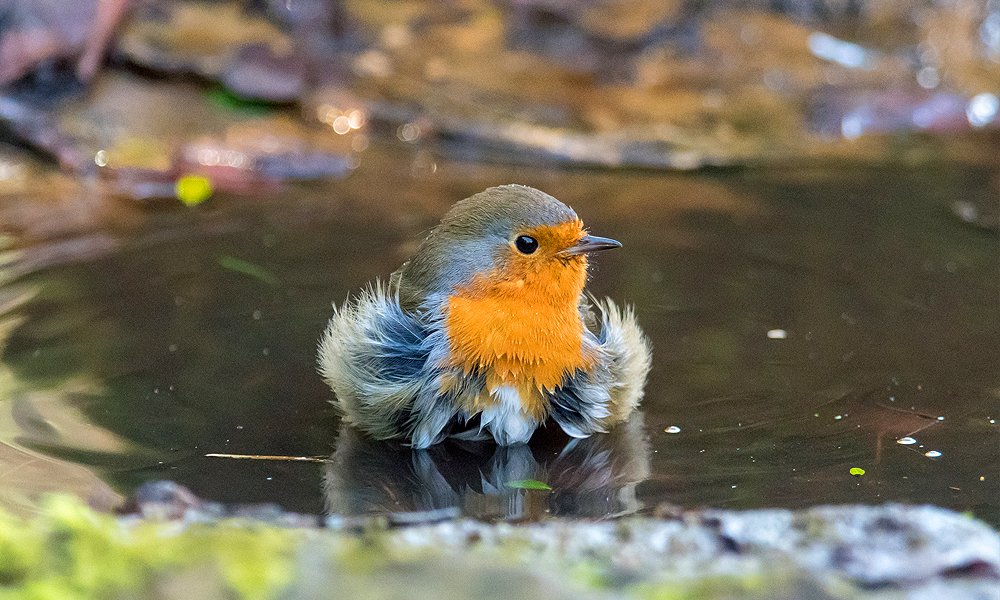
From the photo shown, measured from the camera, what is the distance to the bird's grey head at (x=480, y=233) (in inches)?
148

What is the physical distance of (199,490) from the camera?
11.1ft

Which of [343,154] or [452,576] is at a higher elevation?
[343,154]

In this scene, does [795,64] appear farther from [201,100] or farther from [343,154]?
[201,100]

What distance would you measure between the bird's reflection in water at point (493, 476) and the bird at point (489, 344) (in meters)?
0.05

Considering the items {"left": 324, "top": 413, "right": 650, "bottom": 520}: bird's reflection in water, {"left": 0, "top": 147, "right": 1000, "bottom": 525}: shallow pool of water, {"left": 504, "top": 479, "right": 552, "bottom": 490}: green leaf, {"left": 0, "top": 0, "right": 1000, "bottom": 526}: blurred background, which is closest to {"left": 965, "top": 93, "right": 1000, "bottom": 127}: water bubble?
{"left": 0, "top": 0, "right": 1000, "bottom": 526}: blurred background

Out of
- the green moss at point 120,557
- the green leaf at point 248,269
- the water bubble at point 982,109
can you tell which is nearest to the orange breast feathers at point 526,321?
the green moss at point 120,557

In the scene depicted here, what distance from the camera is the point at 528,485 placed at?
3.57 meters

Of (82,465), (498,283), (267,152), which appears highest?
(267,152)

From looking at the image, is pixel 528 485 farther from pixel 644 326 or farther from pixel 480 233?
pixel 644 326

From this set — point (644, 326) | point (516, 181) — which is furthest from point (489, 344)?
point (516, 181)

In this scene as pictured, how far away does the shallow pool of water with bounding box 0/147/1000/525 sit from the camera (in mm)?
3492

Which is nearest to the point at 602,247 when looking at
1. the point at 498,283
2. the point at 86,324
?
the point at 498,283

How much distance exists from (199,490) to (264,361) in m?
0.97

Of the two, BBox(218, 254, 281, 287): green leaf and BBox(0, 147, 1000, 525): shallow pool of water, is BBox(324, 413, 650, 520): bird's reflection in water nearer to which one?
BBox(0, 147, 1000, 525): shallow pool of water
